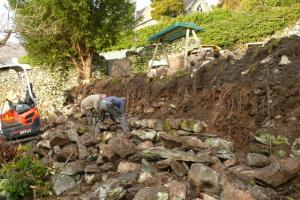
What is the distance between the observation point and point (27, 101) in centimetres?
888

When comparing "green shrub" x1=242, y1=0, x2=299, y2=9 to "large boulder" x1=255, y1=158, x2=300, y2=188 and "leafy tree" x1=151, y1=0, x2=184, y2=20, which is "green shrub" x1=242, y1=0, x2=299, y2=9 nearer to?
"large boulder" x1=255, y1=158, x2=300, y2=188

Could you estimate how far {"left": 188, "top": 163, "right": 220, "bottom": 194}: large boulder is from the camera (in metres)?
4.77

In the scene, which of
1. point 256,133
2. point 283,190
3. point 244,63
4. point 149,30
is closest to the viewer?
point 283,190

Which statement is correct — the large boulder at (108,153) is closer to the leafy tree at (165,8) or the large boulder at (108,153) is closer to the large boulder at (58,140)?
the large boulder at (58,140)

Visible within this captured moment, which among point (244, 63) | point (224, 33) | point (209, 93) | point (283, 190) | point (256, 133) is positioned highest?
point (224, 33)

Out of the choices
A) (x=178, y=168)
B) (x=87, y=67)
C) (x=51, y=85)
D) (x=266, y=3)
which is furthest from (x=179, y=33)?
(x=178, y=168)

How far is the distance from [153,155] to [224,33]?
38.8 feet

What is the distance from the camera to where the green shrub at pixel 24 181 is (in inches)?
221

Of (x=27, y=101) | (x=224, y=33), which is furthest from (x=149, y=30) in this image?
(x=27, y=101)

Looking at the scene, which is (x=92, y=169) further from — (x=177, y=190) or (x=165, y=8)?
(x=165, y=8)

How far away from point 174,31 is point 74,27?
188 inches

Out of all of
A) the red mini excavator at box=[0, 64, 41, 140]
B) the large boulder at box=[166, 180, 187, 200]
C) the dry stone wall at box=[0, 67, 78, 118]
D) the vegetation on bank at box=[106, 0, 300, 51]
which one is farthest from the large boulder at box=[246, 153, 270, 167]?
the dry stone wall at box=[0, 67, 78, 118]

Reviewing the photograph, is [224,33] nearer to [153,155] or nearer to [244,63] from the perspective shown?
[244,63]

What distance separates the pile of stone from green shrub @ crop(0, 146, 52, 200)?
23cm
